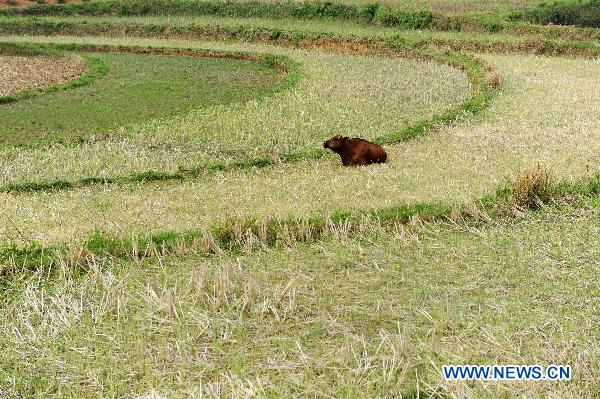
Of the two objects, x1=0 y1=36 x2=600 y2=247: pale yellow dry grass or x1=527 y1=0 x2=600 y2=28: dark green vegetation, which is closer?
x1=0 y1=36 x2=600 y2=247: pale yellow dry grass

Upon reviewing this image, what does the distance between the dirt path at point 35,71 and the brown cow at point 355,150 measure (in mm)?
8682

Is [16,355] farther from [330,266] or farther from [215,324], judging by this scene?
[330,266]

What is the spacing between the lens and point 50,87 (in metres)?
14.8

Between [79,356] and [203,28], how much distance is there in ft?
65.5

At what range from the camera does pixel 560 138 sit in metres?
9.11

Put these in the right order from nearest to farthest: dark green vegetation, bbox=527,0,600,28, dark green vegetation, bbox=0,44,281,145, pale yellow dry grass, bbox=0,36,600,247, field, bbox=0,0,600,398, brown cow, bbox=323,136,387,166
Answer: field, bbox=0,0,600,398, pale yellow dry grass, bbox=0,36,600,247, brown cow, bbox=323,136,387,166, dark green vegetation, bbox=0,44,281,145, dark green vegetation, bbox=527,0,600,28

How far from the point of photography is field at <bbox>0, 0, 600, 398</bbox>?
4031mm

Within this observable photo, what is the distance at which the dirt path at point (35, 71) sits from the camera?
15.5 meters

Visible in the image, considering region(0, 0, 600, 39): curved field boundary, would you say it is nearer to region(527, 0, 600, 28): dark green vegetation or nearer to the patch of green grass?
region(527, 0, 600, 28): dark green vegetation

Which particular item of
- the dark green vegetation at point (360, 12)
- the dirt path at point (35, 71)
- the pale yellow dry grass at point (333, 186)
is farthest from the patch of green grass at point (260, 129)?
the dark green vegetation at point (360, 12)

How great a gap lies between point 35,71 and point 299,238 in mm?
13625

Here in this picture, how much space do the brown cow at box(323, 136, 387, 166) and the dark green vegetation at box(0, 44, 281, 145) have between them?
394 cm

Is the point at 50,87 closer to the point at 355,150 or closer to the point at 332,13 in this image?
the point at 355,150

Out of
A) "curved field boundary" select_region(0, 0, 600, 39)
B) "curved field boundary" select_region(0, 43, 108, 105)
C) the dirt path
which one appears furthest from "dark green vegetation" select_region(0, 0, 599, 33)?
the dirt path
